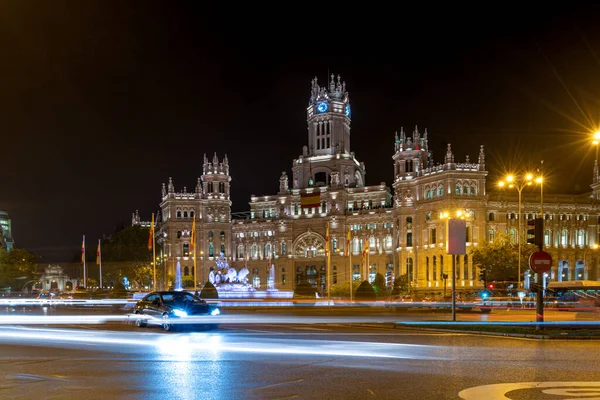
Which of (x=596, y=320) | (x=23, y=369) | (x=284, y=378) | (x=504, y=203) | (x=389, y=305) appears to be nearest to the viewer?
(x=284, y=378)

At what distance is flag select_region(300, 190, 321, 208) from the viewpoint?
133m

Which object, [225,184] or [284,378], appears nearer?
[284,378]

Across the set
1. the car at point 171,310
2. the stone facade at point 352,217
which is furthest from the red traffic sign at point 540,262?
the stone facade at point 352,217

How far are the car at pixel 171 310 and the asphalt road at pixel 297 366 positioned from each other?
96.2 inches

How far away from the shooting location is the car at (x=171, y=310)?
27192 millimetres

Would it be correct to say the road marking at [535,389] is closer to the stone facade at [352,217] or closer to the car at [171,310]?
the car at [171,310]

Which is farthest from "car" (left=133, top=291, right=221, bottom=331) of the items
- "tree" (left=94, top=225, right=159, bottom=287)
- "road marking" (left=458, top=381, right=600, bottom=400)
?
"tree" (left=94, top=225, right=159, bottom=287)

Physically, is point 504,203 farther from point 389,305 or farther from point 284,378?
point 284,378

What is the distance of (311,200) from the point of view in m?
133

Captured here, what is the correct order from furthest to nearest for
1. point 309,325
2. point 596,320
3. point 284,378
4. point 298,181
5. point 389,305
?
1. point 298,181
2. point 389,305
3. point 596,320
4. point 309,325
5. point 284,378

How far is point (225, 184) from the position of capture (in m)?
140

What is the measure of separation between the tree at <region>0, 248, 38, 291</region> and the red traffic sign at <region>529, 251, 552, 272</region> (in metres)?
104

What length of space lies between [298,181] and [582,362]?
126478 mm

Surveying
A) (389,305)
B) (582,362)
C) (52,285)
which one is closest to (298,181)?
(52,285)
